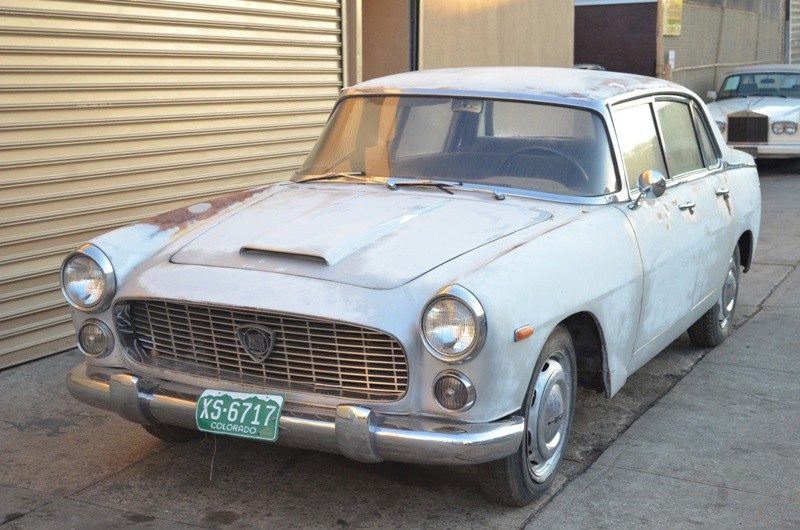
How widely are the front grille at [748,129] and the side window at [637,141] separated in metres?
10.2

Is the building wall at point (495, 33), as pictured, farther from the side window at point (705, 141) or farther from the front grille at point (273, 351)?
the front grille at point (273, 351)

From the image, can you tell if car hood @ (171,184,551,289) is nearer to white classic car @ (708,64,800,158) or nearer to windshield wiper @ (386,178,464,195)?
windshield wiper @ (386,178,464,195)

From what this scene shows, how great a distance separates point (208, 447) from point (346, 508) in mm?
932

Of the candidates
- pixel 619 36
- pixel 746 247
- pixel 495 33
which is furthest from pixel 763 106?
pixel 746 247

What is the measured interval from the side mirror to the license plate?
2039 millimetres

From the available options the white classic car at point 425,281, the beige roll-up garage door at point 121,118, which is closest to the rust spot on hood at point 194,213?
the white classic car at point 425,281

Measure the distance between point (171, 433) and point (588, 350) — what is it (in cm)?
183

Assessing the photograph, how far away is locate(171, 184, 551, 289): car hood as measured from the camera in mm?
4062

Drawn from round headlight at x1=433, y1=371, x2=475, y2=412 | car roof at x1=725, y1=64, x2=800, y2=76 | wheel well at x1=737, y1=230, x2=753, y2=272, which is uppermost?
car roof at x1=725, y1=64, x2=800, y2=76

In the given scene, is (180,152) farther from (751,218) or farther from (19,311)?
(751,218)

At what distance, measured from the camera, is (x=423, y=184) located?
500 cm

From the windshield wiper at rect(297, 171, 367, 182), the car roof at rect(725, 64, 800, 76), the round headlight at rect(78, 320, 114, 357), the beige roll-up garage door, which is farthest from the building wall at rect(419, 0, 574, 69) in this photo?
the round headlight at rect(78, 320, 114, 357)

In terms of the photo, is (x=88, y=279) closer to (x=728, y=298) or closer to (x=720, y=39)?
(x=728, y=298)

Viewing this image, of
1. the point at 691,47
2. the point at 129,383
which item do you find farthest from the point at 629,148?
the point at 691,47
